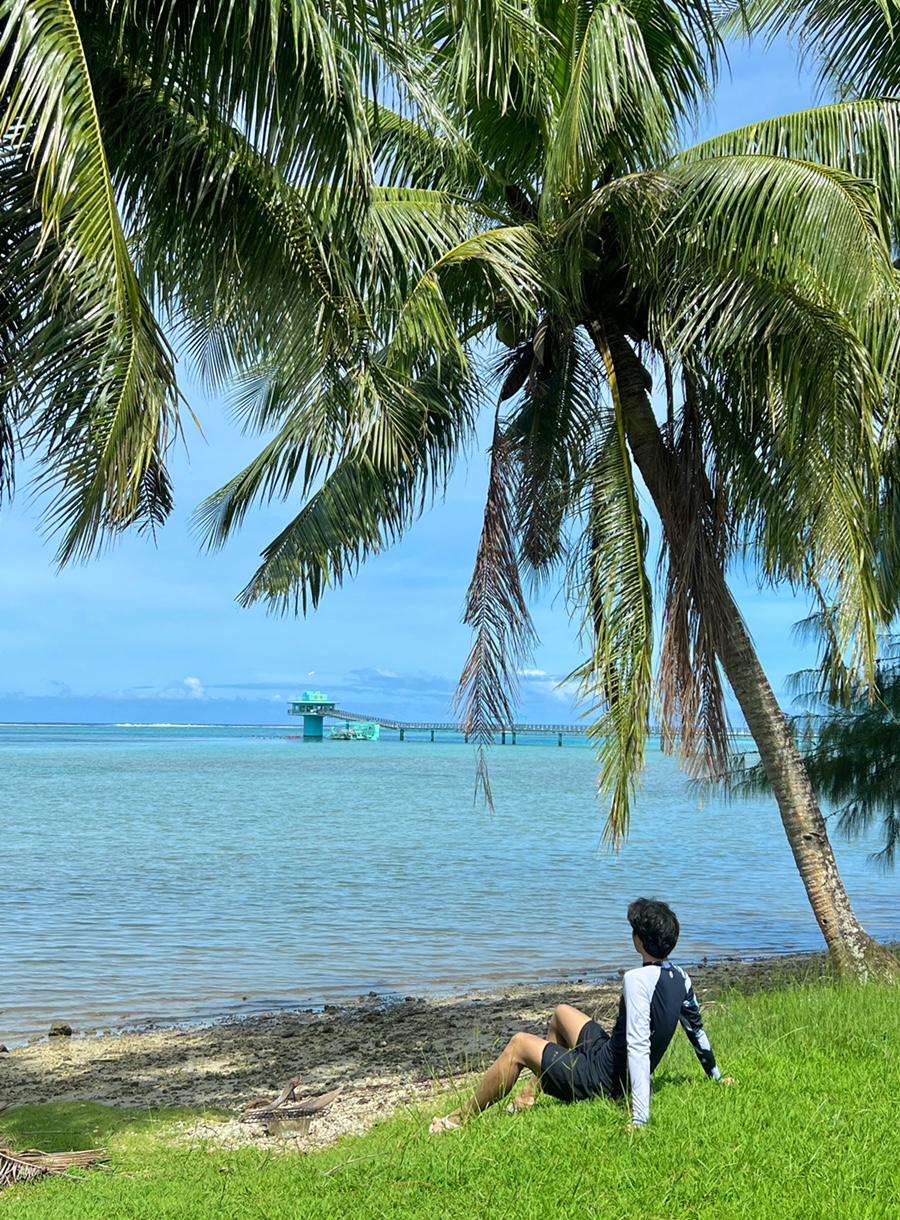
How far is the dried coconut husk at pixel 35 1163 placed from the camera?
5543mm

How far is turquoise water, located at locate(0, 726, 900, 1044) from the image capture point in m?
12.4

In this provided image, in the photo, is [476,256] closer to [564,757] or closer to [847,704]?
[847,704]

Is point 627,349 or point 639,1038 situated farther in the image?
point 627,349

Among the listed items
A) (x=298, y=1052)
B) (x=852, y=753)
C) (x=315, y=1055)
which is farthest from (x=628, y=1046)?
(x=852, y=753)

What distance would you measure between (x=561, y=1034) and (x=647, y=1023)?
2.75 ft

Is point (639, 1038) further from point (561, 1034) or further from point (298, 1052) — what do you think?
point (298, 1052)

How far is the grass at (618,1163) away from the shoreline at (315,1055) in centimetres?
121

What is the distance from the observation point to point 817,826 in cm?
819

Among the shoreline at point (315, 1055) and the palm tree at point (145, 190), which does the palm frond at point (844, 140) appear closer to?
the palm tree at point (145, 190)

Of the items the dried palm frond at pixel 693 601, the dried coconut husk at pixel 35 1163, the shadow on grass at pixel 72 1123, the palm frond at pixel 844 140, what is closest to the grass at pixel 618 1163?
the dried coconut husk at pixel 35 1163

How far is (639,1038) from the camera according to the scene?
4.89 meters

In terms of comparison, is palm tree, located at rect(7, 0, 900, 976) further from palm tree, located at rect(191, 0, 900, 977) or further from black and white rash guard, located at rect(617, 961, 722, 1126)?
black and white rash guard, located at rect(617, 961, 722, 1126)

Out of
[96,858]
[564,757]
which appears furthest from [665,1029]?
[564,757]

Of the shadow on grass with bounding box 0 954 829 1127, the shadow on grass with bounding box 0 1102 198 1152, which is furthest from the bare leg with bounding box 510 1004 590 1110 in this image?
the shadow on grass with bounding box 0 1102 198 1152
